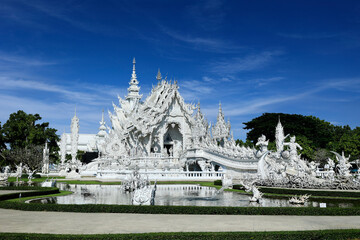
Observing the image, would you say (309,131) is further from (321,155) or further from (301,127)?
(321,155)

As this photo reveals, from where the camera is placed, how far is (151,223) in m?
10.7

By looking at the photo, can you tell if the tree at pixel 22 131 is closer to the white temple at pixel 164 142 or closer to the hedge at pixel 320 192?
the white temple at pixel 164 142

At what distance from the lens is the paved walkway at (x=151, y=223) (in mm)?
9695

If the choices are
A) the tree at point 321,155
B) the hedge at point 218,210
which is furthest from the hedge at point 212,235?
the tree at point 321,155

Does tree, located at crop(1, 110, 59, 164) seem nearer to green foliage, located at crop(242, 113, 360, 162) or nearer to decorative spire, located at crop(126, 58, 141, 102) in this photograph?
decorative spire, located at crop(126, 58, 141, 102)

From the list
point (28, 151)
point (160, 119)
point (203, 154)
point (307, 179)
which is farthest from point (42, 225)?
point (28, 151)

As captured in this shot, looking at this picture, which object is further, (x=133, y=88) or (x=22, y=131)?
(x=133, y=88)

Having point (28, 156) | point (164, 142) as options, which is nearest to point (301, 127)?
point (164, 142)

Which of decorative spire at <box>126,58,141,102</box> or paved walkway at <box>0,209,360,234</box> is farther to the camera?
decorative spire at <box>126,58,141,102</box>

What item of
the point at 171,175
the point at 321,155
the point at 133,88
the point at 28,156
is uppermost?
the point at 133,88

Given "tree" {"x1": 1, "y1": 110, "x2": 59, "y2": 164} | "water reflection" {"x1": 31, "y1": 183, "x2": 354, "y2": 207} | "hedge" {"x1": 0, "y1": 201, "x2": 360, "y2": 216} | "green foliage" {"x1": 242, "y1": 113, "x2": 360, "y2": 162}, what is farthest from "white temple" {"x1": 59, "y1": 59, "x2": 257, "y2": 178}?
"hedge" {"x1": 0, "y1": 201, "x2": 360, "y2": 216}

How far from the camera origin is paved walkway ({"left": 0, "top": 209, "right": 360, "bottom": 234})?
9.70 meters

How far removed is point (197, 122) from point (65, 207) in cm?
3492

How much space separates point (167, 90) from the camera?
48344 mm
